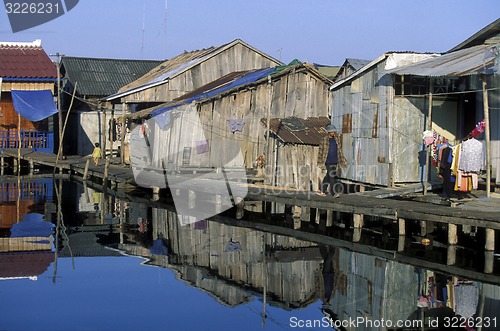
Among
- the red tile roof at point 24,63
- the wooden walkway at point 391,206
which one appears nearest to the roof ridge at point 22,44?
the red tile roof at point 24,63

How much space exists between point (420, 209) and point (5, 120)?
93.1 ft

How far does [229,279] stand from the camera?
51.4ft

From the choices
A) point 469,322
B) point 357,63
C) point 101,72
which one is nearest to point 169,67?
point 101,72

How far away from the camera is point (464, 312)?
1286 cm

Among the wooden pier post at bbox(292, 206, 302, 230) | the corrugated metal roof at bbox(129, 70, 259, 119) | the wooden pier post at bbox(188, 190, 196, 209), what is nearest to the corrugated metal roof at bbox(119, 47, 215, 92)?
the corrugated metal roof at bbox(129, 70, 259, 119)

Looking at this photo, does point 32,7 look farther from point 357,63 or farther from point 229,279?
point 229,279

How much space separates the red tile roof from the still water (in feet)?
60.7

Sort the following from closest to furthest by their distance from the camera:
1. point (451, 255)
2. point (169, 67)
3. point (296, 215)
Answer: point (451, 255) → point (296, 215) → point (169, 67)

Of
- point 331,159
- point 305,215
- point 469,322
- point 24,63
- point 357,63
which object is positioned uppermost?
point 24,63

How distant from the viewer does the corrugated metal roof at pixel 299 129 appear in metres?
24.5

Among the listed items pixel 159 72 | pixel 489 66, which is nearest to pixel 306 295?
pixel 489 66

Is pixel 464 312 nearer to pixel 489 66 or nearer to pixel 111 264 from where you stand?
pixel 489 66

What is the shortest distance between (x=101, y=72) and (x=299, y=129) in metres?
20.3

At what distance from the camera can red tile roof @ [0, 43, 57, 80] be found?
39.6 meters
